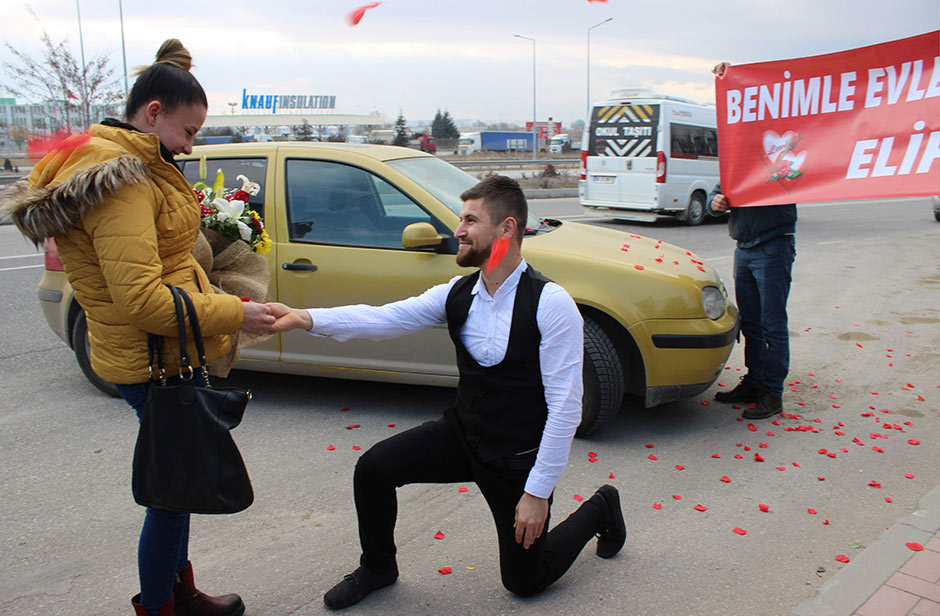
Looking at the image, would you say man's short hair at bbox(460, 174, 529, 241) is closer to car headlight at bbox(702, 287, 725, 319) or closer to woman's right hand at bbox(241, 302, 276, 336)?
woman's right hand at bbox(241, 302, 276, 336)

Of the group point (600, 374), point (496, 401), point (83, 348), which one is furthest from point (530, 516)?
point (83, 348)

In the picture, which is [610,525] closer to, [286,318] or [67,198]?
[286,318]

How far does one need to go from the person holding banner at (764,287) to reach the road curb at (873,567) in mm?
1407

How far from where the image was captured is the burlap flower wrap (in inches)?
109

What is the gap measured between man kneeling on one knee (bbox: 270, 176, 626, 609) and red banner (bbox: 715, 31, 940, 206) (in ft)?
6.46

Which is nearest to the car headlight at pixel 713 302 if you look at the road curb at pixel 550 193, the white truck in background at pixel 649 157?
the white truck in background at pixel 649 157

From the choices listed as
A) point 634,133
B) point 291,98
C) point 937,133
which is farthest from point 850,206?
point 291,98

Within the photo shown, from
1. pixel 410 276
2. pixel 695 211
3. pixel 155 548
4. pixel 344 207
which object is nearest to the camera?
pixel 155 548

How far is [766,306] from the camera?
503 cm

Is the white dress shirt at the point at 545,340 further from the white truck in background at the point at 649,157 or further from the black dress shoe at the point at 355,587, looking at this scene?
the white truck in background at the point at 649,157

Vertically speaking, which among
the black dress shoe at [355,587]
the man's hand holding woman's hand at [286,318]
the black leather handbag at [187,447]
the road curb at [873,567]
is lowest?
the road curb at [873,567]

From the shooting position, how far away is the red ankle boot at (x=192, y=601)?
278 cm

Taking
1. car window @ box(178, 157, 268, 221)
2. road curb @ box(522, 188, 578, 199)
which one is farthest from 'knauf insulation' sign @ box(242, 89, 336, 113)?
car window @ box(178, 157, 268, 221)

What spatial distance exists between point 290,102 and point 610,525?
55993 millimetres
